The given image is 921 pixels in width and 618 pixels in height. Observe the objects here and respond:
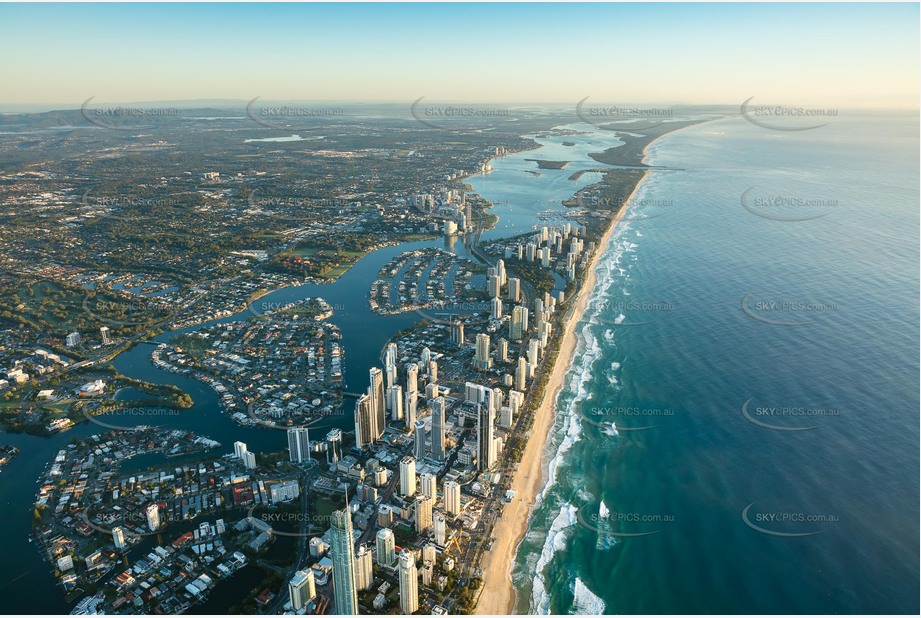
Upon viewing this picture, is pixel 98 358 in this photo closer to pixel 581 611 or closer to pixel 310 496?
pixel 310 496

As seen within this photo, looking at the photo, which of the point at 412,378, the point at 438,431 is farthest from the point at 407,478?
the point at 412,378

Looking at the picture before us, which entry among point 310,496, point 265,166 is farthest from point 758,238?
point 265,166

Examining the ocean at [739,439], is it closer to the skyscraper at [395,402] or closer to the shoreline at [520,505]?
the shoreline at [520,505]

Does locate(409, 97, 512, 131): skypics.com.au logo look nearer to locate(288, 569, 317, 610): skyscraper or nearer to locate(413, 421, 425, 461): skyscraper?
locate(413, 421, 425, 461): skyscraper

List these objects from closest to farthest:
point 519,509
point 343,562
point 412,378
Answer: point 343,562 → point 519,509 → point 412,378

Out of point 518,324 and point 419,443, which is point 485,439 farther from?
point 518,324

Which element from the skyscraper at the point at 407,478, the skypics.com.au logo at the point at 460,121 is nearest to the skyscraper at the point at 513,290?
the skyscraper at the point at 407,478
